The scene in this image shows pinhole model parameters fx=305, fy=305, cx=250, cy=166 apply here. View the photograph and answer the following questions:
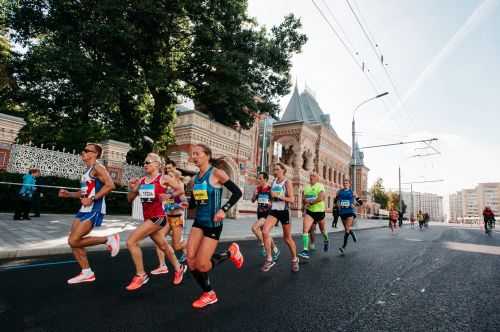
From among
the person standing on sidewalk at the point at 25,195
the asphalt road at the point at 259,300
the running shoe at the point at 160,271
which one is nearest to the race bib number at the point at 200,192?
the asphalt road at the point at 259,300

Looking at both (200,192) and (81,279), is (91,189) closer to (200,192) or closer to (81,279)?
(81,279)

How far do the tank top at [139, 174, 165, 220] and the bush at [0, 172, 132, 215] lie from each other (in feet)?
32.2

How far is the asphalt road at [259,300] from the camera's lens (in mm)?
2994

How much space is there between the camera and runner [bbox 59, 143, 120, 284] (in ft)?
14.3

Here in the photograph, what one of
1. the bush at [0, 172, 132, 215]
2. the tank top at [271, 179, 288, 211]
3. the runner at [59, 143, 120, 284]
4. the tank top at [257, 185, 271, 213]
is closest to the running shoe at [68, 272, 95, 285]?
the runner at [59, 143, 120, 284]

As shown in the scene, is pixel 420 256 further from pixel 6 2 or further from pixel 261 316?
pixel 6 2

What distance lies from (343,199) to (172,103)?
1395 centimetres

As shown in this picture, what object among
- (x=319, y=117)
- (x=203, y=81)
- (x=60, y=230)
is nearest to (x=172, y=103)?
(x=203, y=81)

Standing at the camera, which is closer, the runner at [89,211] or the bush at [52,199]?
the runner at [89,211]

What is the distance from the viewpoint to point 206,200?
12.5ft

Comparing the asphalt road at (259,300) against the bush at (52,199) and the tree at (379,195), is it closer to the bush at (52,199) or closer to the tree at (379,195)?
the bush at (52,199)

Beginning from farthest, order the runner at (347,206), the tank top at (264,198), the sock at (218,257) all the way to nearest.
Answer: the runner at (347,206) → the tank top at (264,198) → the sock at (218,257)

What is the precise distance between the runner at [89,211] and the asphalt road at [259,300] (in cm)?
39

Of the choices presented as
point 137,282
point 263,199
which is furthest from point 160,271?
point 263,199
